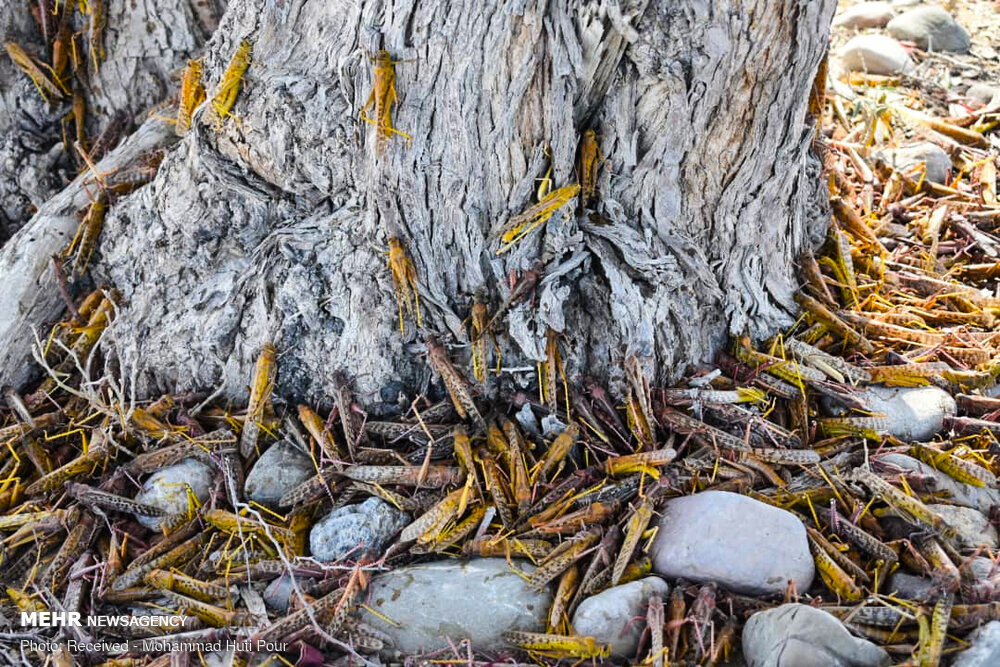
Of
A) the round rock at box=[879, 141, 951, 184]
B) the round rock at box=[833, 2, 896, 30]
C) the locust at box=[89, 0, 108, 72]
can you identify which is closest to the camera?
the locust at box=[89, 0, 108, 72]

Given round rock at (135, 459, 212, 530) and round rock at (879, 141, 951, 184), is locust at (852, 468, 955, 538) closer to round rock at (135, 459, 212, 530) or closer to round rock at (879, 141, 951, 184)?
round rock at (879, 141, 951, 184)

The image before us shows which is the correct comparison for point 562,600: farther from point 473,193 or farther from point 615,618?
point 473,193

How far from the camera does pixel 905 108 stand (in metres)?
4.63

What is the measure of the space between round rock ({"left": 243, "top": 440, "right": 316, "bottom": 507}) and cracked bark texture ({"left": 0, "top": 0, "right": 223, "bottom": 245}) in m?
1.87

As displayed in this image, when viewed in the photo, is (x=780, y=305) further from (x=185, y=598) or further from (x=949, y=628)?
(x=185, y=598)

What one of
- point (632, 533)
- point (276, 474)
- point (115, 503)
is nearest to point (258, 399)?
point (276, 474)

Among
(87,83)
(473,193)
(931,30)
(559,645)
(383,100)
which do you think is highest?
(87,83)

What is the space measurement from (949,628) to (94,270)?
345 cm

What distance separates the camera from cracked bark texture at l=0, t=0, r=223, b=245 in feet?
11.7

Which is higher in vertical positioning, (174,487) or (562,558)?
(174,487)

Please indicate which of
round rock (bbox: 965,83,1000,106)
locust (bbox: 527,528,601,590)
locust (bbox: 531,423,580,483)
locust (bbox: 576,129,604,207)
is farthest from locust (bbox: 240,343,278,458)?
round rock (bbox: 965,83,1000,106)

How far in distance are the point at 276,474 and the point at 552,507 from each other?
1.02m

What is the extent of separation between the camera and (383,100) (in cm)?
265

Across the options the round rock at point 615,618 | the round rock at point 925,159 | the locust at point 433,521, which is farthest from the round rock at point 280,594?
the round rock at point 925,159
